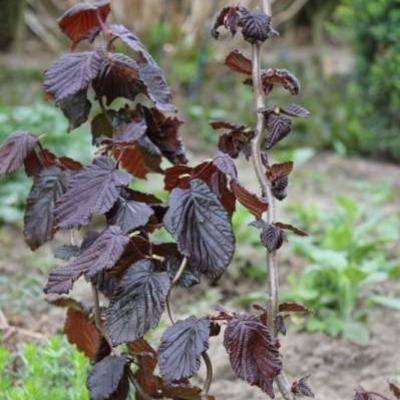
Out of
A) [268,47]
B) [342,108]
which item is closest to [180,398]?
[342,108]

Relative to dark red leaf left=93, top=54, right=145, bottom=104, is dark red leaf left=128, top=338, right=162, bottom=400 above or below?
below

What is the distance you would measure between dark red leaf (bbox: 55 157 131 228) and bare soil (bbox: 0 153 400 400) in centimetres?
93

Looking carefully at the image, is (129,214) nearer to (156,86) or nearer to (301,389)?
(156,86)

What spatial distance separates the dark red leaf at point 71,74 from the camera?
1459 millimetres

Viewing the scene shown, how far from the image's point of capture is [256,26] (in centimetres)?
146

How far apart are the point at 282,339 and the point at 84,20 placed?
53.7 inches

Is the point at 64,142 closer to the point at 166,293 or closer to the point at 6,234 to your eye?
the point at 6,234

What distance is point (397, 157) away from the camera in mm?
5578

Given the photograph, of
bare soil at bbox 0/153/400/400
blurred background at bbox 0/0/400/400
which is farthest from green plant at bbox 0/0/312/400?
bare soil at bbox 0/153/400/400

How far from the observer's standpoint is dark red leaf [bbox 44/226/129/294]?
1.33 m

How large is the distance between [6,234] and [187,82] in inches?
149

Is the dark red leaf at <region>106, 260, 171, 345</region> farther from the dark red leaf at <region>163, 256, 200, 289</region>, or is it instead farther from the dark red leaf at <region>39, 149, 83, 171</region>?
the dark red leaf at <region>39, 149, 83, 171</region>

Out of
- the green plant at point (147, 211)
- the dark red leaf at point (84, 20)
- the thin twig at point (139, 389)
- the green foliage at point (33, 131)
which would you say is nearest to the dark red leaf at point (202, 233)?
the green plant at point (147, 211)

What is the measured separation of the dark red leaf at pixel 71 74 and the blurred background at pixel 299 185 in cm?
70
